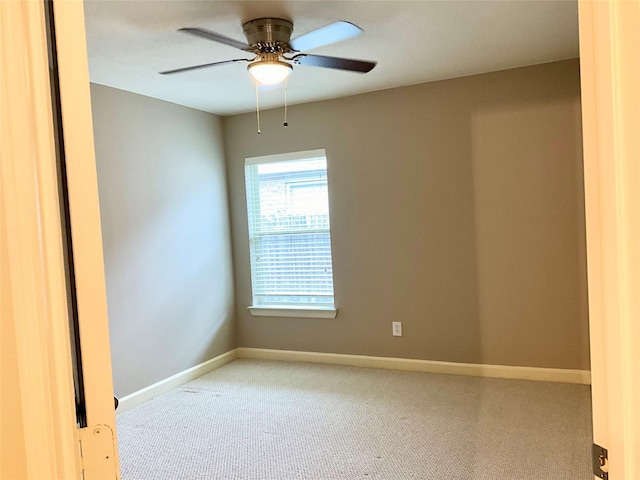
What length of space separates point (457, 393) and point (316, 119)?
8.36ft

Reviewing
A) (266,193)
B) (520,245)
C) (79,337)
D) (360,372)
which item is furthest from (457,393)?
(79,337)

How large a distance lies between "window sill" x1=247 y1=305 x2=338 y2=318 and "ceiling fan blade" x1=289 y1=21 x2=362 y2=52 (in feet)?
8.44

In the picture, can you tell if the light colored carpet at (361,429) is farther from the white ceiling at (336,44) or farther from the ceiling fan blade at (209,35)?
the white ceiling at (336,44)

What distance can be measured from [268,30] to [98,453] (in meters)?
2.33

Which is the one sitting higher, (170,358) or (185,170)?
(185,170)

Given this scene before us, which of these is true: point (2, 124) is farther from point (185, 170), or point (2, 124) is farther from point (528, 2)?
point (185, 170)

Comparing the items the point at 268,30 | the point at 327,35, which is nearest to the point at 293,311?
the point at 268,30

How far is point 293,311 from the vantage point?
484 cm

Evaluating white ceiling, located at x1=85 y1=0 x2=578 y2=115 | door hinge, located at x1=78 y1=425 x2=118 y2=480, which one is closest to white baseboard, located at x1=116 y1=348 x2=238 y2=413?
white ceiling, located at x1=85 y1=0 x2=578 y2=115

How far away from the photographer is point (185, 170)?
4551 mm

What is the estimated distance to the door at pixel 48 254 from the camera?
78cm

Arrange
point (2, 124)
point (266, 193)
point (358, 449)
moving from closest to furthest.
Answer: point (2, 124)
point (358, 449)
point (266, 193)

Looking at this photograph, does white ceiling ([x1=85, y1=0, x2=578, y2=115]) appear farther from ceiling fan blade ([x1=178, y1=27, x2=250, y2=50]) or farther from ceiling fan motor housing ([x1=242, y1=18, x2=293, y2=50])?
ceiling fan blade ([x1=178, y1=27, x2=250, y2=50])

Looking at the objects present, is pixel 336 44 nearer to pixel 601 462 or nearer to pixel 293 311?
pixel 293 311
